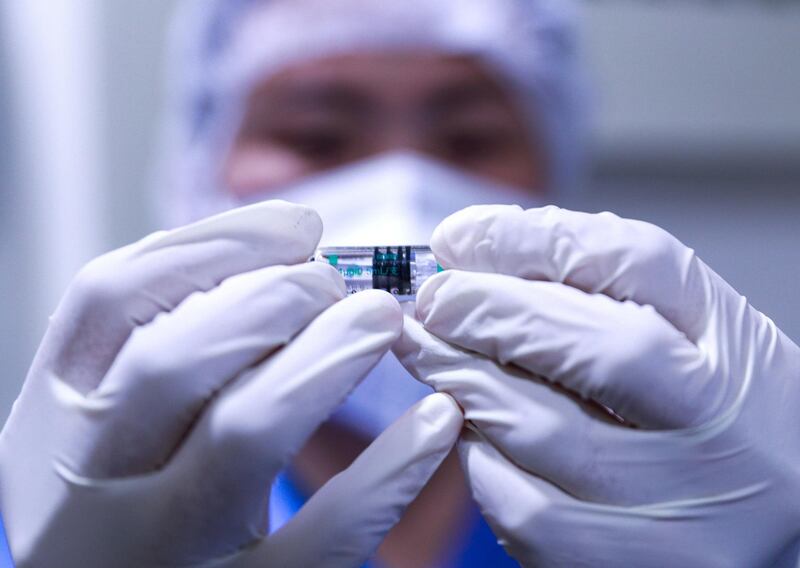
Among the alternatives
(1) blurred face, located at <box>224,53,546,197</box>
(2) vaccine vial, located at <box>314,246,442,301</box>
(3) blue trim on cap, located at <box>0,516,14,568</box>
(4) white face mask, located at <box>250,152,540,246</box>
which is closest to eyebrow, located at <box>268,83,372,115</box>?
(1) blurred face, located at <box>224,53,546,197</box>

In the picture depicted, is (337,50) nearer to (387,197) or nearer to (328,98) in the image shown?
(328,98)

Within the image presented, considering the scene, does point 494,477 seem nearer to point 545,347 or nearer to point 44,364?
point 545,347

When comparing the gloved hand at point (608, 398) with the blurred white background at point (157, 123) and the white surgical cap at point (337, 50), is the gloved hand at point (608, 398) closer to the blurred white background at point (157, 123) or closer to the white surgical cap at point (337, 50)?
the white surgical cap at point (337, 50)

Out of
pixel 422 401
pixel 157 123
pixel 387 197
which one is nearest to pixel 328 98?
pixel 387 197

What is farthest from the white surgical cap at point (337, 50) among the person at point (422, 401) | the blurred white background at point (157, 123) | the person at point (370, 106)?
the person at point (422, 401)

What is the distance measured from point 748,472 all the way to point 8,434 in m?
0.73

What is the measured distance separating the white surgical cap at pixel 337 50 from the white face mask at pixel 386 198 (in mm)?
206

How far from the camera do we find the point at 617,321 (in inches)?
23.0

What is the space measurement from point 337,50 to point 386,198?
13.5 inches

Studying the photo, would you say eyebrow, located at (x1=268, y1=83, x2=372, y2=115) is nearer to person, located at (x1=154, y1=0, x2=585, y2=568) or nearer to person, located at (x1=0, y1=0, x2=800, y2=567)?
person, located at (x1=154, y1=0, x2=585, y2=568)

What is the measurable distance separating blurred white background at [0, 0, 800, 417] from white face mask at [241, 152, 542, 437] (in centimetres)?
99

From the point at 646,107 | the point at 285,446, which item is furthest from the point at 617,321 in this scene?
the point at 646,107

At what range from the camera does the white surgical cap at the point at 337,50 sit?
1294mm

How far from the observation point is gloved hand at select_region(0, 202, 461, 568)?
0.57m
